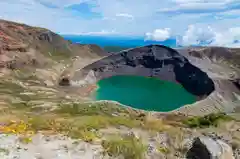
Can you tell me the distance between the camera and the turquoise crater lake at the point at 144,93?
10557 centimetres

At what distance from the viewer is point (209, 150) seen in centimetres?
2806

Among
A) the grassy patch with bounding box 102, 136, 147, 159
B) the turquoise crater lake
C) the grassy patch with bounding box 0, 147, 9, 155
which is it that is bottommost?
the turquoise crater lake

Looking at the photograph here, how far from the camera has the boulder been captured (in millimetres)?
27895

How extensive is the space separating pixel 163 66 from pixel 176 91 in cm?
3419

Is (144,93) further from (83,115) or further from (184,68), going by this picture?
(83,115)

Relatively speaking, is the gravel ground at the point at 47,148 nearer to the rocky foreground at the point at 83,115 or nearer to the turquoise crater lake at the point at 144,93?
the rocky foreground at the point at 83,115

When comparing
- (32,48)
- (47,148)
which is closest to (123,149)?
(47,148)

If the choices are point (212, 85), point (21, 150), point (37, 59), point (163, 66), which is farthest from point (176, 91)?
point (21, 150)

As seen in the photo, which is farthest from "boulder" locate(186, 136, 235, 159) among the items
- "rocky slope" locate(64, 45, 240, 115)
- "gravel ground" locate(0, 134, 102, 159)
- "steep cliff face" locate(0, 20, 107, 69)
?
"steep cliff face" locate(0, 20, 107, 69)

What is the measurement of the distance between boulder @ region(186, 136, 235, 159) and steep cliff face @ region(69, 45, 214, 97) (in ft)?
370

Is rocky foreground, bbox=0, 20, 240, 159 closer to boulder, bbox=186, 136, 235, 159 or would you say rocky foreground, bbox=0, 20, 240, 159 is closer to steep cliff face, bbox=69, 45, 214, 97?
boulder, bbox=186, 136, 235, 159

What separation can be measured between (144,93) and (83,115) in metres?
58.7

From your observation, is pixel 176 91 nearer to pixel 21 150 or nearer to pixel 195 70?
pixel 195 70

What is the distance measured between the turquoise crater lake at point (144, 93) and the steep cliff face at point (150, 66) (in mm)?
4485
